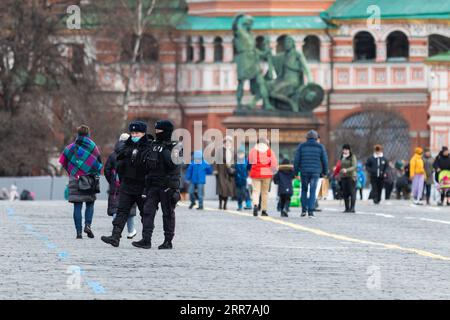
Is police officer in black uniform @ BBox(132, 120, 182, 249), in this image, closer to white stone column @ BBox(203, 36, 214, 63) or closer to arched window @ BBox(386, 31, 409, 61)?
arched window @ BBox(386, 31, 409, 61)

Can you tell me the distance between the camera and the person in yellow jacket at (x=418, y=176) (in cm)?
5166

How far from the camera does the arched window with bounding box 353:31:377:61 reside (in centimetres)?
9806

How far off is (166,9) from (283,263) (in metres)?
69.5

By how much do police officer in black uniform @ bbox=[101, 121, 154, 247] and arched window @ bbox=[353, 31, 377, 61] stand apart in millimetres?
71091

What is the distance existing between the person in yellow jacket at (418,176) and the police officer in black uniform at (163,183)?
83.5 ft

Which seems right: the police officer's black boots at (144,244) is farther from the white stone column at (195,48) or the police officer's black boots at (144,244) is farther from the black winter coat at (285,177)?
the white stone column at (195,48)

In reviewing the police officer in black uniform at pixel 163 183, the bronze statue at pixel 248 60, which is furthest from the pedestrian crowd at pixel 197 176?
the bronze statue at pixel 248 60

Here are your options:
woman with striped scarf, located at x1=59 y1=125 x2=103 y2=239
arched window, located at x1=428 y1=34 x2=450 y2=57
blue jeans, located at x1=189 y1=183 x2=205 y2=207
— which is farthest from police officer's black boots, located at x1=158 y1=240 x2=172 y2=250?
arched window, located at x1=428 y1=34 x2=450 y2=57

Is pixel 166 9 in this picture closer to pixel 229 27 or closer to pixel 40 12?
pixel 229 27

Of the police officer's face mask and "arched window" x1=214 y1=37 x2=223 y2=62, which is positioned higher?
"arched window" x1=214 y1=37 x2=223 y2=62

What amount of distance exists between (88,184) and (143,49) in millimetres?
62390

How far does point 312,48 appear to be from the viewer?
9925 cm

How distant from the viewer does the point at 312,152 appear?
129ft

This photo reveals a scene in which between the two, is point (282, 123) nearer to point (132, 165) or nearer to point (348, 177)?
point (348, 177)
